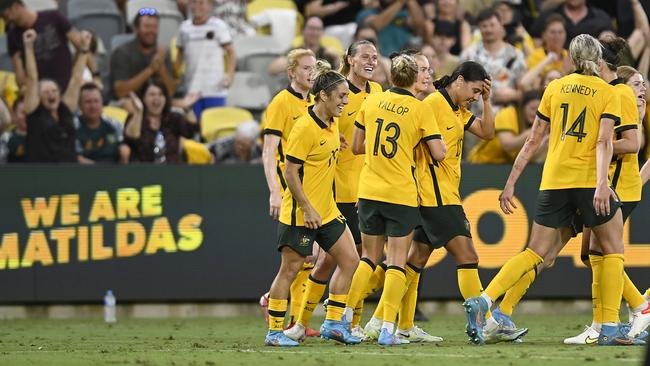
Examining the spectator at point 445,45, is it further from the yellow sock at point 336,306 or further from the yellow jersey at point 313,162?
the yellow sock at point 336,306

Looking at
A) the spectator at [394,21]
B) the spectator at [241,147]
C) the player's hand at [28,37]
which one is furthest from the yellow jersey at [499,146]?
the player's hand at [28,37]

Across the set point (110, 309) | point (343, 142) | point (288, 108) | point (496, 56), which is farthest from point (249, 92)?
point (343, 142)

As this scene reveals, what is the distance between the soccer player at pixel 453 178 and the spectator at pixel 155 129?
5.12 metres

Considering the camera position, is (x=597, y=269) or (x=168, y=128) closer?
(x=597, y=269)

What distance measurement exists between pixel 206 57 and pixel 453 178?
22.7 ft

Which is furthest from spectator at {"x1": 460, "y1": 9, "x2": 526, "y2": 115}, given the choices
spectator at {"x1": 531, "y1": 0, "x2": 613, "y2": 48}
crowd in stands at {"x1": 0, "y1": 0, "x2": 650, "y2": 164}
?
spectator at {"x1": 531, "y1": 0, "x2": 613, "y2": 48}

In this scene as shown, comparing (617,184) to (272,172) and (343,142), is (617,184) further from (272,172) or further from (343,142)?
(272,172)

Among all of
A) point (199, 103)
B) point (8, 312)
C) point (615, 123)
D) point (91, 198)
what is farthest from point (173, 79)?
point (615, 123)

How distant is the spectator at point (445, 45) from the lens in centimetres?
1673

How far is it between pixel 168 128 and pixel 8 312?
278 cm

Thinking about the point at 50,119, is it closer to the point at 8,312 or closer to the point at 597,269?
the point at 8,312

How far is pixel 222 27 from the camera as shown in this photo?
16844 millimetres

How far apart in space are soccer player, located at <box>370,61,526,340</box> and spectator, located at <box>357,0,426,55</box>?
23.6 ft

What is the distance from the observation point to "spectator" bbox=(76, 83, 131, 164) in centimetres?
1498
